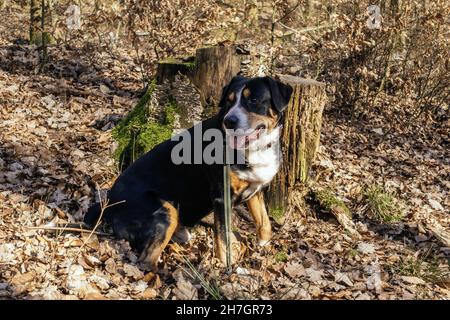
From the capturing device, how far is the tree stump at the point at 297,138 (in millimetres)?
5344

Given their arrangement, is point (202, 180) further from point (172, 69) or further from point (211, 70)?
point (172, 69)

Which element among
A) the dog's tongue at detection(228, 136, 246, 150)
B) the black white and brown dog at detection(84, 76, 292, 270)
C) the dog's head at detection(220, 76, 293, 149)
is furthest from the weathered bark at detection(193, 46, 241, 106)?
the dog's tongue at detection(228, 136, 246, 150)

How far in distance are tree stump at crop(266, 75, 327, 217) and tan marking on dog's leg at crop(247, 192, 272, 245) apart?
0.57 m

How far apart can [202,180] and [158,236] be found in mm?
728

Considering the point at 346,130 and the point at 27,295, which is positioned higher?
the point at 346,130

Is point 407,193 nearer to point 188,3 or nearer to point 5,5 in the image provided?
point 188,3

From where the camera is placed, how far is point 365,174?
7.25m

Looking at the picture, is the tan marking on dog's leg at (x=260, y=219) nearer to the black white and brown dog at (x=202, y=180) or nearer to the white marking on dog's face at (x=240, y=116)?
the black white and brown dog at (x=202, y=180)

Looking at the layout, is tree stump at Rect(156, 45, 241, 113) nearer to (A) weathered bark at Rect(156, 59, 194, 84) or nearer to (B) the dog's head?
(A) weathered bark at Rect(156, 59, 194, 84)

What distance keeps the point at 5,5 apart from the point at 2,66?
19.1ft

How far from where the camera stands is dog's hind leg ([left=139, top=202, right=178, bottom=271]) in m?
4.38

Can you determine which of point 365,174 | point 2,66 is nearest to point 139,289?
point 365,174

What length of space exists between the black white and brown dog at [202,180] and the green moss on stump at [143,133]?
1.02 metres

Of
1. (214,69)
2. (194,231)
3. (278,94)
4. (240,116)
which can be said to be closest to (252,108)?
(240,116)
